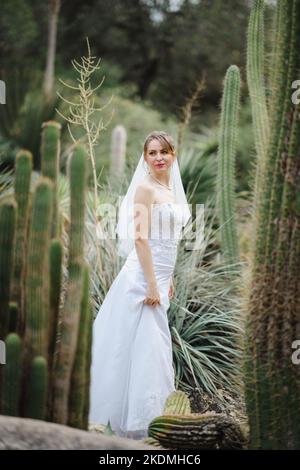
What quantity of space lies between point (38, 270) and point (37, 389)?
0.50 meters

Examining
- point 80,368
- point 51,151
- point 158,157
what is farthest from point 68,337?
point 158,157

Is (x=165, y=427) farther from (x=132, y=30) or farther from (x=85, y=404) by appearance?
(x=132, y=30)

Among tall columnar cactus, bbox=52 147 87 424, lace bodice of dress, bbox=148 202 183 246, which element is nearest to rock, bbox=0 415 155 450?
tall columnar cactus, bbox=52 147 87 424

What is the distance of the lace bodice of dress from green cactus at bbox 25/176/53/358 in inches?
48.0

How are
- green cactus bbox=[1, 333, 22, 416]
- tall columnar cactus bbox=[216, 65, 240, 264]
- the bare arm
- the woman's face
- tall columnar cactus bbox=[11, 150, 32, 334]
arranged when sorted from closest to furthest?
green cactus bbox=[1, 333, 22, 416], tall columnar cactus bbox=[11, 150, 32, 334], the bare arm, the woman's face, tall columnar cactus bbox=[216, 65, 240, 264]

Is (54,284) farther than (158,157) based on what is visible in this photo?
No

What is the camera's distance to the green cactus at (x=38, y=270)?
283 cm

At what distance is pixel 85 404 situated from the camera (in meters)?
3.12

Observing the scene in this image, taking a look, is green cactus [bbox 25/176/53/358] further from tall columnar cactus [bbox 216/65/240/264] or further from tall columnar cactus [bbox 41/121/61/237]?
tall columnar cactus [bbox 216/65/240/264]

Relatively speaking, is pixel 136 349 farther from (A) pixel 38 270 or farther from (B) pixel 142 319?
(A) pixel 38 270

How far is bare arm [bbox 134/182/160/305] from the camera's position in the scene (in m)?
3.94

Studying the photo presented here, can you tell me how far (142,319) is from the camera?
160 inches

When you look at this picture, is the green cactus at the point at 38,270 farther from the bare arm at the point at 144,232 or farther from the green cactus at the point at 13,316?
the bare arm at the point at 144,232

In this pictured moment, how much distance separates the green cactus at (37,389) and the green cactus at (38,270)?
0.32 feet
